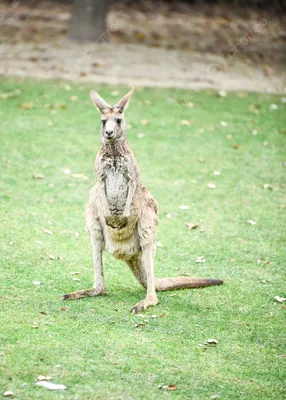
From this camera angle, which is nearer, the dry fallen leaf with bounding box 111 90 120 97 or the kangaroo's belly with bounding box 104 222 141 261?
the kangaroo's belly with bounding box 104 222 141 261

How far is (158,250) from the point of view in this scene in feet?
23.0

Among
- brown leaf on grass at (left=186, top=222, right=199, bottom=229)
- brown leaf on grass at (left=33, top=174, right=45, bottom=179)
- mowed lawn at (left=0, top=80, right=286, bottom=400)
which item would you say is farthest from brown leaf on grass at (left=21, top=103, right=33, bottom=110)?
brown leaf on grass at (left=186, top=222, right=199, bottom=229)

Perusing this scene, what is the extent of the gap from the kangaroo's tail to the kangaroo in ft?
0.67

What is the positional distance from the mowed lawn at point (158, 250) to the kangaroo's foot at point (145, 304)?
0.08 m

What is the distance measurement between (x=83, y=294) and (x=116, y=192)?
84 centimetres

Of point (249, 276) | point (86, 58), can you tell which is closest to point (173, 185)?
point (249, 276)

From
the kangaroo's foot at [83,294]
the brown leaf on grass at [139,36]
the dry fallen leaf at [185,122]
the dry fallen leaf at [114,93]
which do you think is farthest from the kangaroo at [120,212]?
the brown leaf on grass at [139,36]

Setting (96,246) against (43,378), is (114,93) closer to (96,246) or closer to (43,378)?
(96,246)

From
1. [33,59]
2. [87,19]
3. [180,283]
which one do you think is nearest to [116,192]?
[180,283]

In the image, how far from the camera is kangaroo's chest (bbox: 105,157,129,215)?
557cm

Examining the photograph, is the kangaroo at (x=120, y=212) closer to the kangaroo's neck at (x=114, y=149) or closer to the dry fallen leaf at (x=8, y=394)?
the kangaroo's neck at (x=114, y=149)

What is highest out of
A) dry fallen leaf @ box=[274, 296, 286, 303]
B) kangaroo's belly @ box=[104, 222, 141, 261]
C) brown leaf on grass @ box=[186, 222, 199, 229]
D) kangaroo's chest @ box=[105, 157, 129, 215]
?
kangaroo's chest @ box=[105, 157, 129, 215]

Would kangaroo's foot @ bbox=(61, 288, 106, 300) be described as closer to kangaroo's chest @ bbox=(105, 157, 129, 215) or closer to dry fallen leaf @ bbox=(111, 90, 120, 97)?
kangaroo's chest @ bbox=(105, 157, 129, 215)

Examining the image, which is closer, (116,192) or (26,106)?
(116,192)
